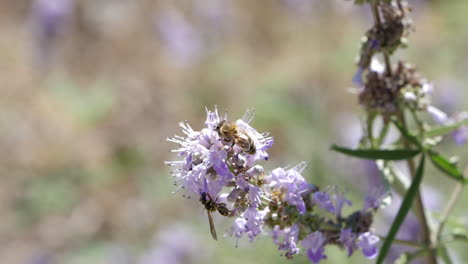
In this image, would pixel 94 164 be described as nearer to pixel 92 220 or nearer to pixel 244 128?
pixel 92 220

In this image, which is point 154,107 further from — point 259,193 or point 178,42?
point 259,193

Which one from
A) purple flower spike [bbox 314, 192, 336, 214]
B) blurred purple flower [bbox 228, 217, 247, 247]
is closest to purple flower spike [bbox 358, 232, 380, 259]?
purple flower spike [bbox 314, 192, 336, 214]

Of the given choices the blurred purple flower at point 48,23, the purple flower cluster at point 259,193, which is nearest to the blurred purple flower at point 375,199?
the purple flower cluster at point 259,193

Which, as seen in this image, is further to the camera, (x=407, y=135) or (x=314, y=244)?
(x=407, y=135)

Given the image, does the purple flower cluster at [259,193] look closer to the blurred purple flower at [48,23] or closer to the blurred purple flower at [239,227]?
the blurred purple flower at [239,227]

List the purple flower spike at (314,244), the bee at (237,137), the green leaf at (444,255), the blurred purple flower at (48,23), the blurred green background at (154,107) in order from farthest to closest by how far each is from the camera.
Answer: the blurred purple flower at (48,23) < the blurred green background at (154,107) < the green leaf at (444,255) < the purple flower spike at (314,244) < the bee at (237,137)

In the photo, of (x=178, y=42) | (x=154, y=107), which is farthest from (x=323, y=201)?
(x=178, y=42)
